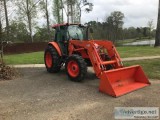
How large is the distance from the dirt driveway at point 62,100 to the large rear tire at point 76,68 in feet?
0.84

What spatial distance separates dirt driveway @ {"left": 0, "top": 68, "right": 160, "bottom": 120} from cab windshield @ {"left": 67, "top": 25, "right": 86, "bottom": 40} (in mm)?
1963

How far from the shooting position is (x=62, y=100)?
7309 mm

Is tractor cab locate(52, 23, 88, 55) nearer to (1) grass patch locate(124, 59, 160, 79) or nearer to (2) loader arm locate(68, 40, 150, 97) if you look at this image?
(2) loader arm locate(68, 40, 150, 97)

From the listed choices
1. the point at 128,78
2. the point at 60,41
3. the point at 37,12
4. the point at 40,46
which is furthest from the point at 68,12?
the point at 128,78

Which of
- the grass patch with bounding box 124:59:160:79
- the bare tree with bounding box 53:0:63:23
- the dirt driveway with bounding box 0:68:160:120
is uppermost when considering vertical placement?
the bare tree with bounding box 53:0:63:23

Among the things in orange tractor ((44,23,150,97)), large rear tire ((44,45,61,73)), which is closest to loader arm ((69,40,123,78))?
orange tractor ((44,23,150,97))

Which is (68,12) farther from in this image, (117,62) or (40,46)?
(117,62)

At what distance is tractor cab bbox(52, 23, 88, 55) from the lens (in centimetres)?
1089

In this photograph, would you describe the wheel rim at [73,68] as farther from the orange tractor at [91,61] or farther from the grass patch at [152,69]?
the grass patch at [152,69]

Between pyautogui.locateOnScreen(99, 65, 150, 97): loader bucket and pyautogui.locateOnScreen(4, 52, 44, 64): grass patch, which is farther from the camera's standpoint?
pyautogui.locateOnScreen(4, 52, 44, 64): grass patch

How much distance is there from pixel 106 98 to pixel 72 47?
11.5 feet

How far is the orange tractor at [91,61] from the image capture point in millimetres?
8195

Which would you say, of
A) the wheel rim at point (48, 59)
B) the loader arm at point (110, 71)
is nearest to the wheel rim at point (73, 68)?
the loader arm at point (110, 71)

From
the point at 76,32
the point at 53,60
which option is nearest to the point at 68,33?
the point at 76,32
